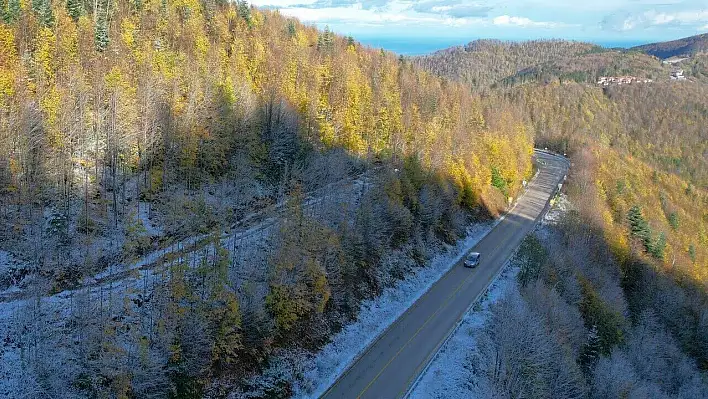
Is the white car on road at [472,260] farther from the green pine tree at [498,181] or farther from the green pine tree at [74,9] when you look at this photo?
the green pine tree at [74,9]

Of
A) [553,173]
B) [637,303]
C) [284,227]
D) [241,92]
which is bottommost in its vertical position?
[637,303]

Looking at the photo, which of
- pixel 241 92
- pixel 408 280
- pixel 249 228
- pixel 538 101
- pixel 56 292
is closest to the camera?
pixel 56 292

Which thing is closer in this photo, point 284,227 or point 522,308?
point 284,227

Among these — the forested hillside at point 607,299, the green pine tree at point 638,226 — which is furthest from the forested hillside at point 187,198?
the green pine tree at point 638,226

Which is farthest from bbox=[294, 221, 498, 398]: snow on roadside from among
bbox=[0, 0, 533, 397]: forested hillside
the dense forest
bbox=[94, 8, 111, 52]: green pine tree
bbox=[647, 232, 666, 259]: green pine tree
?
bbox=[94, 8, 111, 52]: green pine tree

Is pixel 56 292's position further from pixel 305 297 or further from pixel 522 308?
pixel 522 308

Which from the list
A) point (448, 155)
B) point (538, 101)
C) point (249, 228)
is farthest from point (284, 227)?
point (538, 101)

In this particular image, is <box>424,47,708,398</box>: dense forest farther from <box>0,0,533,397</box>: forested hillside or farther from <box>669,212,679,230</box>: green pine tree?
<box>0,0,533,397</box>: forested hillside
